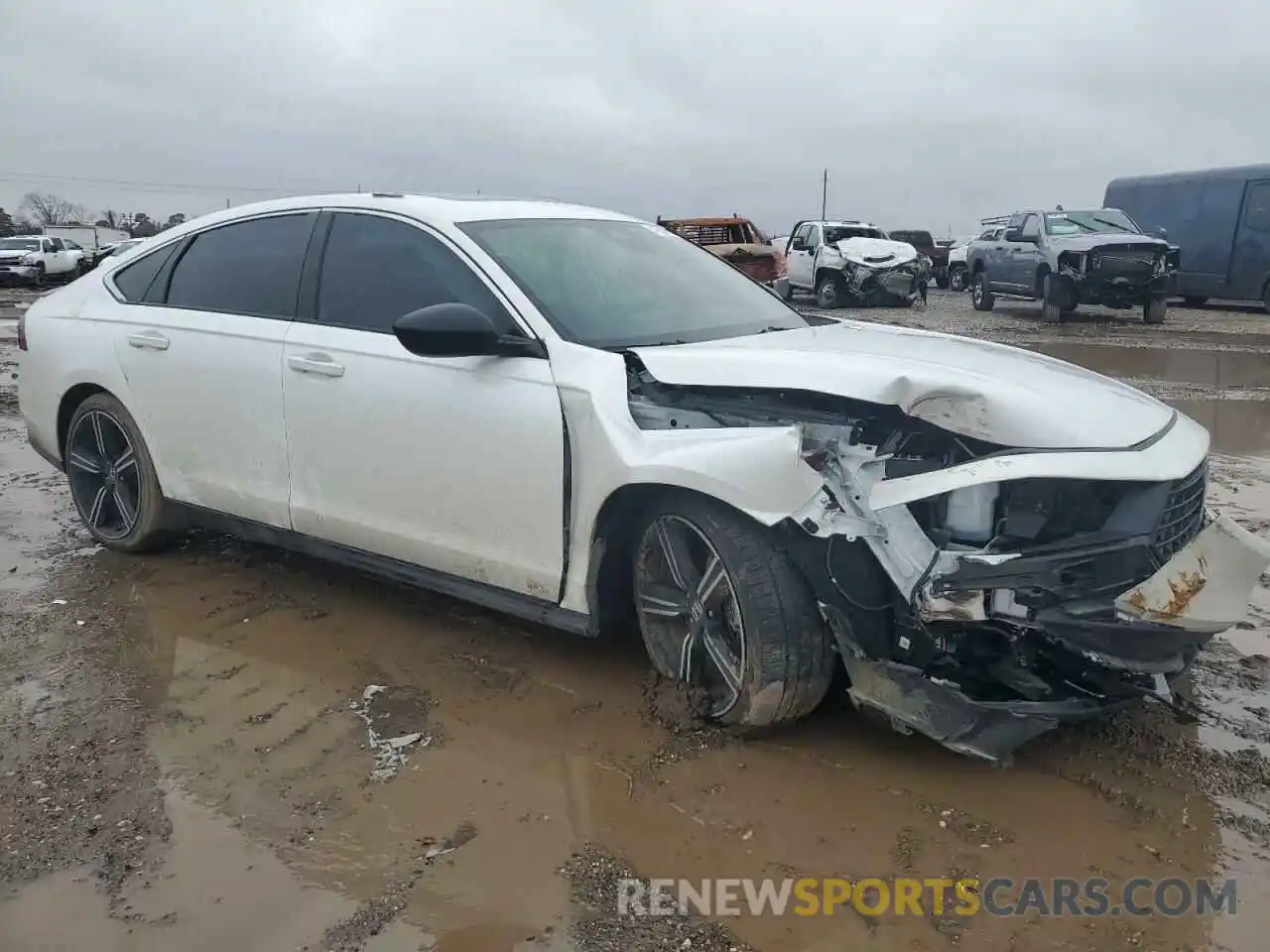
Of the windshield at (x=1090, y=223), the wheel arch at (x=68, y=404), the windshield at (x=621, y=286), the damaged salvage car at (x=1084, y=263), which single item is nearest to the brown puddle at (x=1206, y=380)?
the damaged salvage car at (x=1084, y=263)

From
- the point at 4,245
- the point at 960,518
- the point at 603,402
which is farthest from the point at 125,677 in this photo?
the point at 4,245

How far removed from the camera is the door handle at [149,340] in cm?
453

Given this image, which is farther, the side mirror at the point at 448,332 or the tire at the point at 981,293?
the tire at the point at 981,293

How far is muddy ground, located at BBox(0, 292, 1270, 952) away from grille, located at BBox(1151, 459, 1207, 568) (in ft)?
2.26

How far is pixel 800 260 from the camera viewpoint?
890 inches

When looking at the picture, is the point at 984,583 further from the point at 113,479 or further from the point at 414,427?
the point at 113,479

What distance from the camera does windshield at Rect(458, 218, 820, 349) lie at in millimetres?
3635

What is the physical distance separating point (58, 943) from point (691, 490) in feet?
6.39

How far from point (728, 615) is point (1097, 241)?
16039 mm

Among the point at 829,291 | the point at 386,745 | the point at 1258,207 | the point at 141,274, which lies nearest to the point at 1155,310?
the point at 1258,207

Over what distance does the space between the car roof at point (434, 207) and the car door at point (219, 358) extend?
67mm

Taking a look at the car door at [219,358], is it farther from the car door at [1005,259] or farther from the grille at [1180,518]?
the car door at [1005,259]

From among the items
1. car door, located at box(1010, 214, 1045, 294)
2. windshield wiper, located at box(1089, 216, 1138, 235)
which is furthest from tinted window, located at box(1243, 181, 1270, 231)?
car door, located at box(1010, 214, 1045, 294)

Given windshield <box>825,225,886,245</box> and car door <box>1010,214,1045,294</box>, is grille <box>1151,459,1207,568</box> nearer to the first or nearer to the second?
car door <box>1010,214,1045,294</box>
